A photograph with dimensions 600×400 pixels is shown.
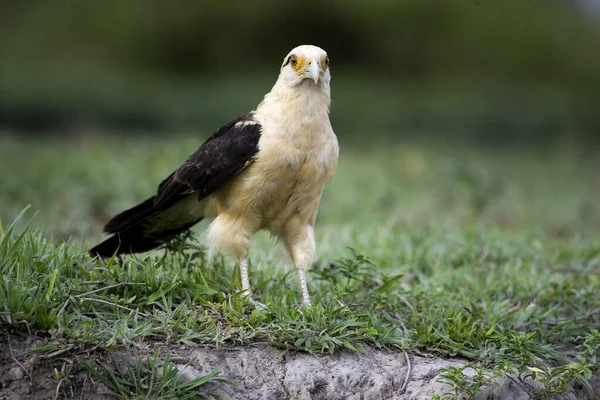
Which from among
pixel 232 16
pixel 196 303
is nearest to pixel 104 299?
pixel 196 303

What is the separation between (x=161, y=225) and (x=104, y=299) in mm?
1065

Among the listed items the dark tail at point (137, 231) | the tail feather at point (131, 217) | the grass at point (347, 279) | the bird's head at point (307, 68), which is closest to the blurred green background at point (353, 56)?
the grass at point (347, 279)

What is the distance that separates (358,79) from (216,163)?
1037cm

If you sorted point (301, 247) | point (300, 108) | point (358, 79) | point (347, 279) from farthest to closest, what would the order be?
point (358, 79) → point (347, 279) → point (301, 247) → point (300, 108)

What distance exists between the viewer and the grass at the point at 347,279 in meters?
3.88

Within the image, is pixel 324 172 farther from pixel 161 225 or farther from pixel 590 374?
pixel 590 374

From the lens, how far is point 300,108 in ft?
14.4

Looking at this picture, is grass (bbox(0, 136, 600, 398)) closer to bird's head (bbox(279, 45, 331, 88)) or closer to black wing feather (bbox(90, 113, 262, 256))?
Answer: black wing feather (bbox(90, 113, 262, 256))

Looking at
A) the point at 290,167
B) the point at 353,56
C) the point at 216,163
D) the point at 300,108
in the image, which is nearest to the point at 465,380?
the point at 290,167

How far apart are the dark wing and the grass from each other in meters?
0.28

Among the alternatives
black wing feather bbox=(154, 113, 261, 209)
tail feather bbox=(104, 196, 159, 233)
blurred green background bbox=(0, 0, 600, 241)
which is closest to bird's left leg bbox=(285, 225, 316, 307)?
black wing feather bbox=(154, 113, 261, 209)

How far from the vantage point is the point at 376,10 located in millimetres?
14492

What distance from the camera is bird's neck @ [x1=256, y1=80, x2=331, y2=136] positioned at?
4.38m

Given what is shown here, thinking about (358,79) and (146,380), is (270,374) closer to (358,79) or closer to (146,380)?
(146,380)
